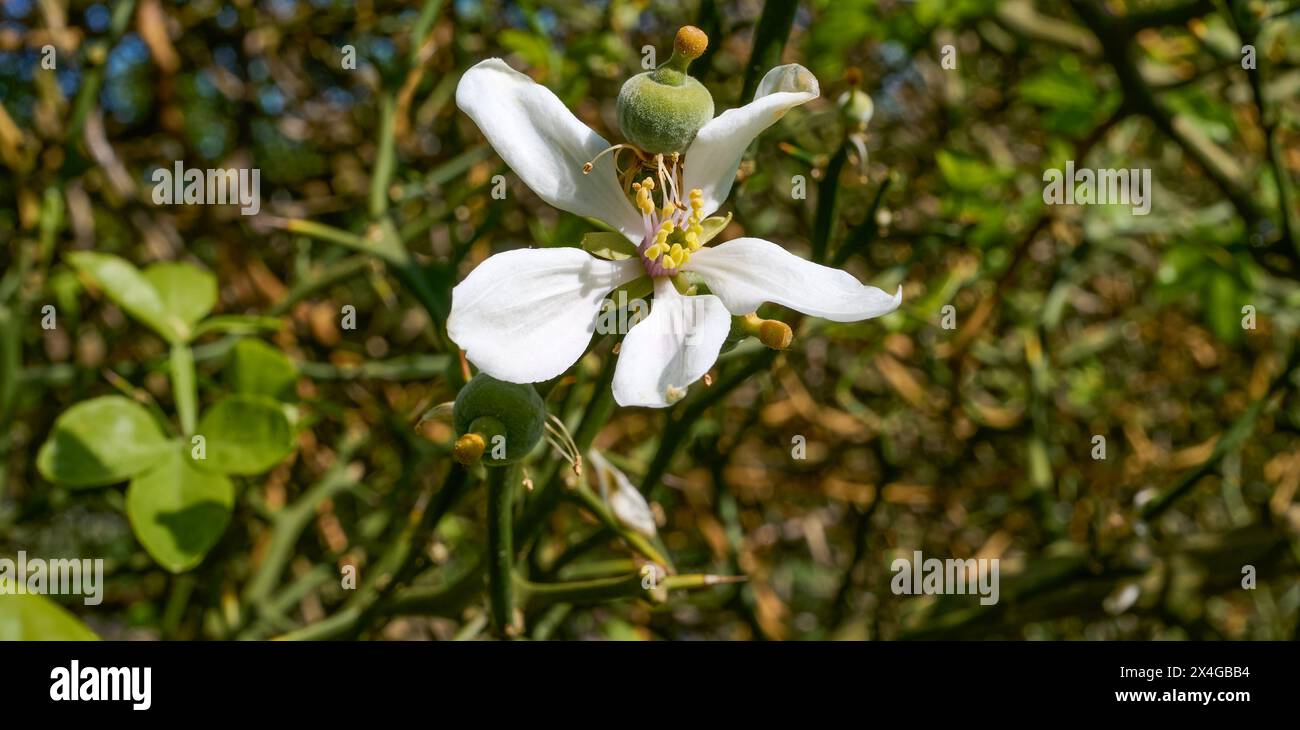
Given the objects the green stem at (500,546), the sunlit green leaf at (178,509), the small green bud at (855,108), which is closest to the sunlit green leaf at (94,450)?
the sunlit green leaf at (178,509)

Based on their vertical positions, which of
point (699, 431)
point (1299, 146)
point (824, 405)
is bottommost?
point (699, 431)

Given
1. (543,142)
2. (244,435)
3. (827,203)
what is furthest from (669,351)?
(244,435)

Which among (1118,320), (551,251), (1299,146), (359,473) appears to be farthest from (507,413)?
(1299,146)

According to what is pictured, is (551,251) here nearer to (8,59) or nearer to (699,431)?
(699,431)

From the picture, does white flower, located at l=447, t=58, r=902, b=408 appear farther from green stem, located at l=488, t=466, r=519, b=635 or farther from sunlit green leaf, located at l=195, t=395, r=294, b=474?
sunlit green leaf, located at l=195, t=395, r=294, b=474

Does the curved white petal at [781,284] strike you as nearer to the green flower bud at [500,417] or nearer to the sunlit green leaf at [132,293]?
the green flower bud at [500,417]

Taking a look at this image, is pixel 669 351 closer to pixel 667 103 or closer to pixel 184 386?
pixel 667 103
